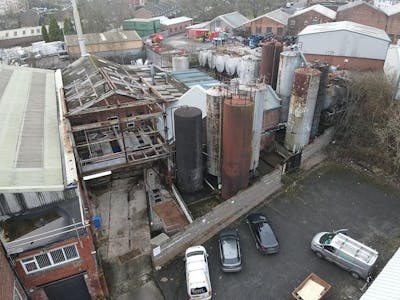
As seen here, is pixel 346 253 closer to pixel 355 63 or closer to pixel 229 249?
pixel 229 249

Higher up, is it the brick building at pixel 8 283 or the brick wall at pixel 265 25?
the brick wall at pixel 265 25

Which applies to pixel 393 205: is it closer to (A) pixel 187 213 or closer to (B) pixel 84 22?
(A) pixel 187 213

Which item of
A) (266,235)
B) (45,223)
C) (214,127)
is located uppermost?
(214,127)

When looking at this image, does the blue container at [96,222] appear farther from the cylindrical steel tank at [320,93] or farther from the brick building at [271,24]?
the brick building at [271,24]

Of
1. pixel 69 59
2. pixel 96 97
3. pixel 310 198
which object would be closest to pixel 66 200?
pixel 96 97

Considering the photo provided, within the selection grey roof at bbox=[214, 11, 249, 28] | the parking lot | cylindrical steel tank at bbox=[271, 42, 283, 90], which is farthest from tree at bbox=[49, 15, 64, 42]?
the parking lot

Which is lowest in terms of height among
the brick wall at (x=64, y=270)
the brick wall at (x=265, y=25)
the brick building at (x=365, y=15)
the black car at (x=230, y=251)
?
the black car at (x=230, y=251)

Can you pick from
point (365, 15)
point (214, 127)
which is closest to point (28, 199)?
point (214, 127)

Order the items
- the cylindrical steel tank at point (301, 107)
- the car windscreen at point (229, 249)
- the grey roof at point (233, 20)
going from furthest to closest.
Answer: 1. the grey roof at point (233, 20)
2. the cylindrical steel tank at point (301, 107)
3. the car windscreen at point (229, 249)

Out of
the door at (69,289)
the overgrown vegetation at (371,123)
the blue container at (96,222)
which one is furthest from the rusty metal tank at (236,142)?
the overgrown vegetation at (371,123)
